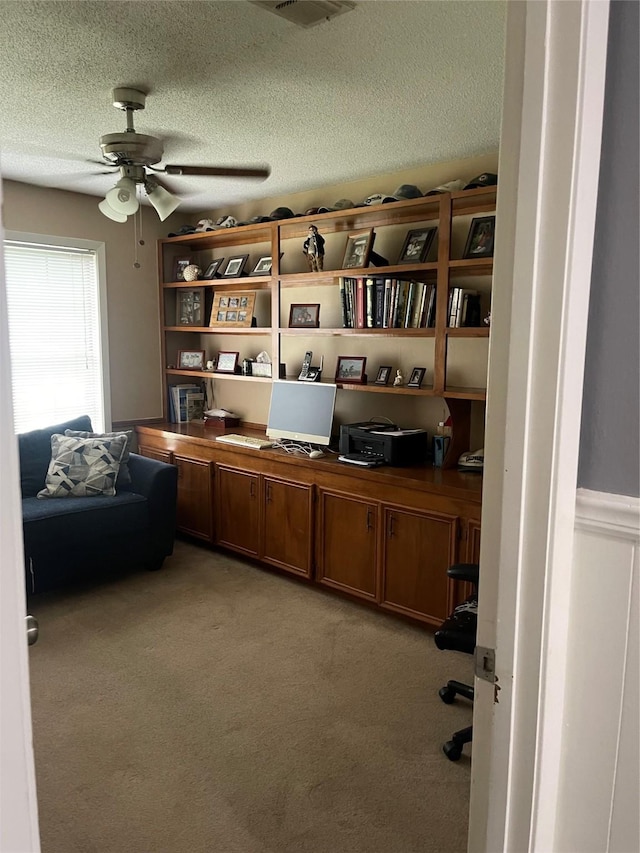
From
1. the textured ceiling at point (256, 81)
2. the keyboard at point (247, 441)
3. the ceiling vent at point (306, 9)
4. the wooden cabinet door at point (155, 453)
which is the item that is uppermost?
the textured ceiling at point (256, 81)

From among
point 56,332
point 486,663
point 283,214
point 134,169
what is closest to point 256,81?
point 134,169

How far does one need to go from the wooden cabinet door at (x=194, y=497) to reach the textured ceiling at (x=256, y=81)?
2022mm

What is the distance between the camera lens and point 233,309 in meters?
4.73

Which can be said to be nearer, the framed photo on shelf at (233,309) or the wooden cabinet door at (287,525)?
the wooden cabinet door at (287,525)

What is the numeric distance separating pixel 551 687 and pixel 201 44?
2.26 m

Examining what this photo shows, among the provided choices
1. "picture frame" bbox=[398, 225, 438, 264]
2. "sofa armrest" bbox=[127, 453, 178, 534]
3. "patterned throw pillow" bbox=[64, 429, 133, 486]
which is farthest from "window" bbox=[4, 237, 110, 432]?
"picture frame" bbox=[398, 225, 438, 264]

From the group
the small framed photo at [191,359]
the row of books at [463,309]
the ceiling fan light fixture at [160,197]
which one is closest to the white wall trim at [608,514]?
the row of books at [463,309]

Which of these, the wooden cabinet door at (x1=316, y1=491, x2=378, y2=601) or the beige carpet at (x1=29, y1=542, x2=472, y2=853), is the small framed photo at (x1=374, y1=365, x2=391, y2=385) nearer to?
the wooden cabinet door at (x1=316, y1=491, x2=378, y2=601)

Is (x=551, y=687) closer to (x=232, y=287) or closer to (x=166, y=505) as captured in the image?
(x=166, y=505)

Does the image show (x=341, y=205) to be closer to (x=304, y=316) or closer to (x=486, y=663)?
(x=304, y=316)

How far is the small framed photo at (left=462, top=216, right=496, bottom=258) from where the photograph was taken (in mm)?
3283

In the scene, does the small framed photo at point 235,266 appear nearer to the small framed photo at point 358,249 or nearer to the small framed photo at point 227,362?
the small framed photo at point 227,362

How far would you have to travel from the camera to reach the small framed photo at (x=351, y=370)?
3.98 meters

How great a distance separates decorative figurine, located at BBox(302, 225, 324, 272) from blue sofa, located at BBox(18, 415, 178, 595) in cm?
162
